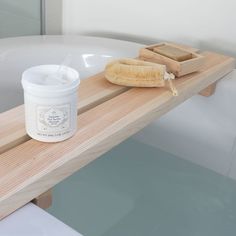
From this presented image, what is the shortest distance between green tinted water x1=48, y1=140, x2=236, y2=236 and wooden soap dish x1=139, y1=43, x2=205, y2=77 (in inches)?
16.8

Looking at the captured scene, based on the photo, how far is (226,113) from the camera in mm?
1212

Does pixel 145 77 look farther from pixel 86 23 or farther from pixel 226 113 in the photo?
pixel 86 23

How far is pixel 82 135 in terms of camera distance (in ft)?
2.32

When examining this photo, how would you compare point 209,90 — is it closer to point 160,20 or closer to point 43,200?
point 160,20

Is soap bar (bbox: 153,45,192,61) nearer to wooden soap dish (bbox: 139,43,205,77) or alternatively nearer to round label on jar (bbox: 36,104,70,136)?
wooden soap dish (bbox: 139,43,205,77)

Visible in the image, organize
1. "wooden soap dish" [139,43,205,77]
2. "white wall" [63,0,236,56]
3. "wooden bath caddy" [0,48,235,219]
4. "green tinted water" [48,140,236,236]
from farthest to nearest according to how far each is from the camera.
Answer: "white wall" [63,0,236,56] < "green tinted water" [48,140,236,236] < "wooden soap dish" [139,43,205,77] < "wooden bath caddy" [0,48,235,219]

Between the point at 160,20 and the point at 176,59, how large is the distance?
1.65 ft

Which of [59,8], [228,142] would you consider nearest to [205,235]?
[228,142]

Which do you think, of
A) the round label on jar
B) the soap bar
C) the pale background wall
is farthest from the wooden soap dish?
the pale background wall

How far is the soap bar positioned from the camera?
3.31 feet

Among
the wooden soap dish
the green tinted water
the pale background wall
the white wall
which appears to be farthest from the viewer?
the pale background wall

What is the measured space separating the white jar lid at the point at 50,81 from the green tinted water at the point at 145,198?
59 centimetres

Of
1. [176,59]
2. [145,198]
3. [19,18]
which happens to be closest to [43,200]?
[176,59]

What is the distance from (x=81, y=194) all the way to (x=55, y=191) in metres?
0.09
